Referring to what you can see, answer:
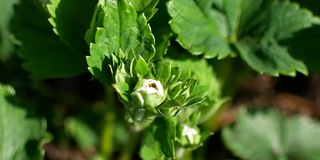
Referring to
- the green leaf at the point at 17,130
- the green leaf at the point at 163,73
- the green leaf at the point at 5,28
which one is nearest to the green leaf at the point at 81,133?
the green leaf at the point at 5,28

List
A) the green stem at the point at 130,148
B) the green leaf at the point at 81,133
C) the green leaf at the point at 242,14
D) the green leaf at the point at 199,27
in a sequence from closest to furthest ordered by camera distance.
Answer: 1. the green leaf at the point at 199,27
2. the green leaf at the point at 242,14
3. the green stem at the point at 130,148
4. the green leaf at the point at 81,133

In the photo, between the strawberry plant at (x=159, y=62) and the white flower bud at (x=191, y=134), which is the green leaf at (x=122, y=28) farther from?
the white flower bud at (x=191, y=134)

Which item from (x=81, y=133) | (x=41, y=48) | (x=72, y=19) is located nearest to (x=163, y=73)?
(x=72, y=19)

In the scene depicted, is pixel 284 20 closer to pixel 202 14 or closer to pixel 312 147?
pixel 202 14

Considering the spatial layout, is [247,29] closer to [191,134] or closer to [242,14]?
[242,14]

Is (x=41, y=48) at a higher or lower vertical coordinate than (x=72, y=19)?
lower

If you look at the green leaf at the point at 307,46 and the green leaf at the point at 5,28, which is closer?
the green leaf at the point at 307,46
